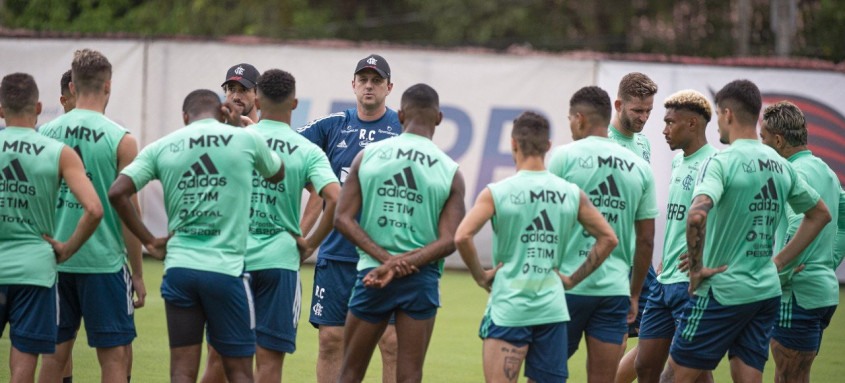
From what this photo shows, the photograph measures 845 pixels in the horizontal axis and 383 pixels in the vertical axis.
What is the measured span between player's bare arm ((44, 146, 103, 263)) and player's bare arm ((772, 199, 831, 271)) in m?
4.25

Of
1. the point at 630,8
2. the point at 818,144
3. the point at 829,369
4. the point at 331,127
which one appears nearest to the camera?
the point at 331,127

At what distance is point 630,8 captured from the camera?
27.2 meters

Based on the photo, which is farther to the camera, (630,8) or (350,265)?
(630,8)

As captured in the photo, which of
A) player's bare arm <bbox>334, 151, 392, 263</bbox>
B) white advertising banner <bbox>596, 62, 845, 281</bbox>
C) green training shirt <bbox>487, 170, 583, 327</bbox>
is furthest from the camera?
white advertising banner <bbox>596, 62, 845, 281</bbox>

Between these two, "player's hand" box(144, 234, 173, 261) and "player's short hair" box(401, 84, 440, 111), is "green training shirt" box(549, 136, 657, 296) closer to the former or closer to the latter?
"player's short hair" box(401, 84, 440, 111)

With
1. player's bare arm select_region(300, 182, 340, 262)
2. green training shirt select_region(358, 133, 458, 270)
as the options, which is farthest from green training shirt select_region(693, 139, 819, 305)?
player's bare arm select_region(300, 182, 340, 262)

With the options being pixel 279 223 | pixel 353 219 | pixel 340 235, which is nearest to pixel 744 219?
pixel 353 219

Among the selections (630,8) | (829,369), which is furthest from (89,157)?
(630,8)

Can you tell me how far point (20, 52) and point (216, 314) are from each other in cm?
1112

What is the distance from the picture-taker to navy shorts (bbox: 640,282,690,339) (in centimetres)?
734

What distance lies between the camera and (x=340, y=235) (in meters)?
7.70

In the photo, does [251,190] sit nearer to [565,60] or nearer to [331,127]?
[331,127]

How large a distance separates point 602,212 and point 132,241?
297cm

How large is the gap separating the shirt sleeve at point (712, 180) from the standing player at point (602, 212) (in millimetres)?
304
